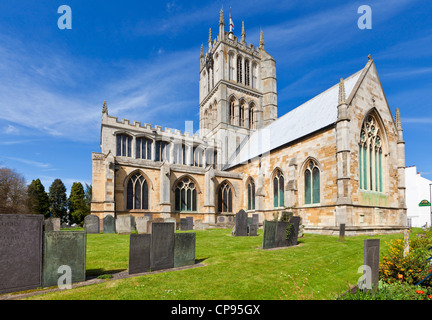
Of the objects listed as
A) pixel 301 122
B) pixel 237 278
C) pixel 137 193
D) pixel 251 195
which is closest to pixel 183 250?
pixel 237 278

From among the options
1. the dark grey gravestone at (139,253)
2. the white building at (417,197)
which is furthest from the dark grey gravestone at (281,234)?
the white building at (417,197)

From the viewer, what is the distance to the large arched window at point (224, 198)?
94.4 ft

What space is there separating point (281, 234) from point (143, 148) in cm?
2508

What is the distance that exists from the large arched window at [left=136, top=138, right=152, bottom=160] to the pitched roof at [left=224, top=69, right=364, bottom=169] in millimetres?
11197

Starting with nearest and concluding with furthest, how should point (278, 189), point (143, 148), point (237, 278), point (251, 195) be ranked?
point (237, 278) < point (278, 189) < point (251, 195) < point (143, 148)

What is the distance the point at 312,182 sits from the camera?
19906 millimetres

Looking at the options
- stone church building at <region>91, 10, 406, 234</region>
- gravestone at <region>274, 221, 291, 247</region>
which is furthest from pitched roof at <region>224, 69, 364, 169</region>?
gravestone at <region>274, 221, 291, 247</region>

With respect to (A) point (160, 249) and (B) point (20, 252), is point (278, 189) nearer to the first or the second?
(A) point (160, 249)

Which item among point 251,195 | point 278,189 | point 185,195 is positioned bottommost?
point 251,195

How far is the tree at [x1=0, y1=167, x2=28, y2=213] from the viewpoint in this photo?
32812mm

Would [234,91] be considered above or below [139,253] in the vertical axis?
above

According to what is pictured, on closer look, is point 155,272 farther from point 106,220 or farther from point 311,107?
point 311,107

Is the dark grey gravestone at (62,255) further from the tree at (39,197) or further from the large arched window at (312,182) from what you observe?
the tree at (39,197)
